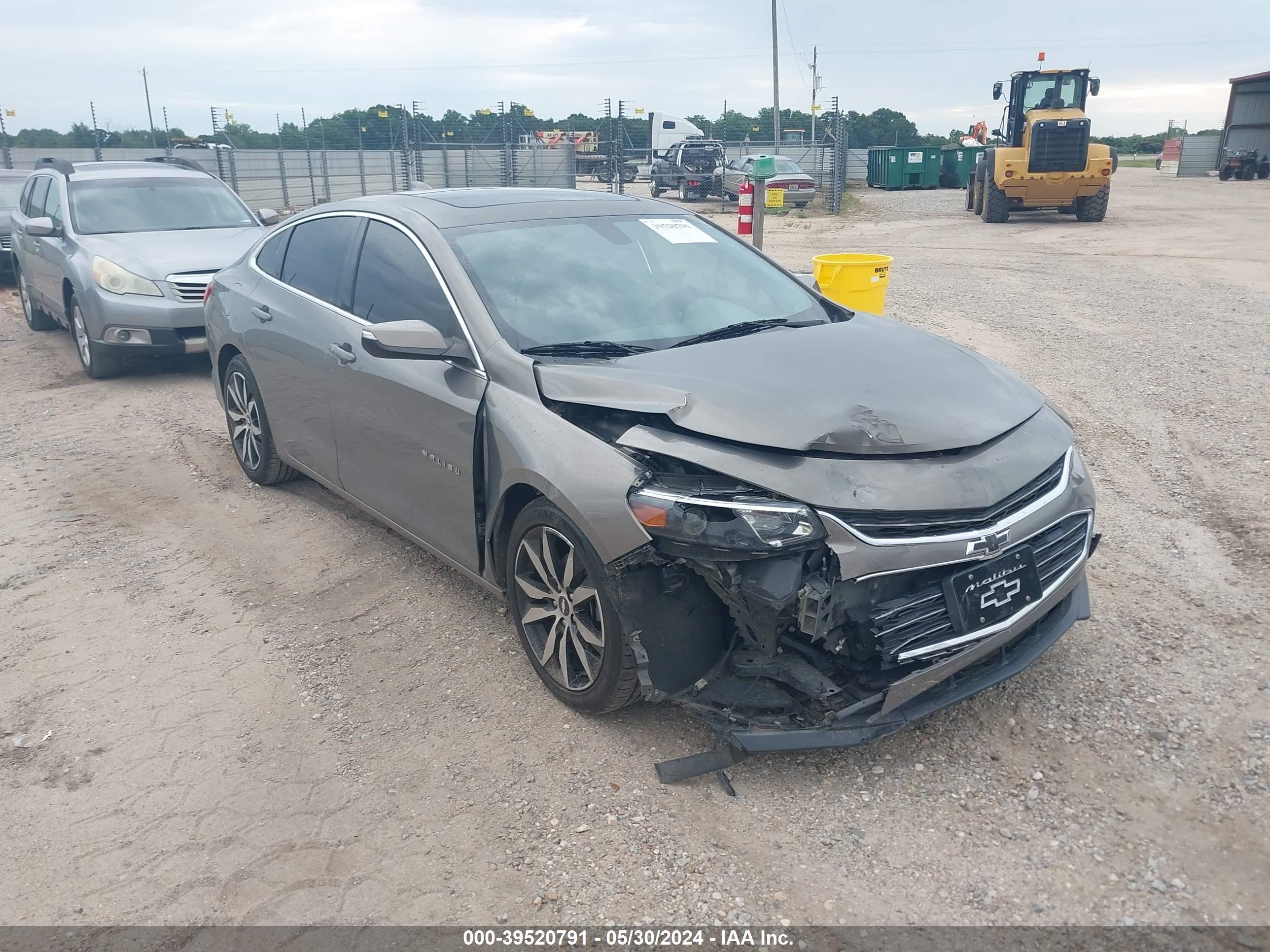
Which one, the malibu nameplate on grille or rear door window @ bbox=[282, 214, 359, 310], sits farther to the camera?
rear door window @ bbox=[282, 214, 359, 310]

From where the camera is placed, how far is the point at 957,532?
2.86m

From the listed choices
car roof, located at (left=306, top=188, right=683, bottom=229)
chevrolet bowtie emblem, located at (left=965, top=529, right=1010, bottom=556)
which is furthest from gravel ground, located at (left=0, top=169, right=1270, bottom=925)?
car roof, located at (left=306, top=188, right=683, bottom=229)

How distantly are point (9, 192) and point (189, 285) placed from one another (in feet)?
27.9

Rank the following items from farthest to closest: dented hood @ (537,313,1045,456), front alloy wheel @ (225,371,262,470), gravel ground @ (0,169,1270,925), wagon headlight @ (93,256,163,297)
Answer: wagon headlight @ (93,256,163,297), front alloy wheel @ (225,371,262,470), dented hood @ (537,313,1045,456), gravel ground @ (0,169,1270,925)

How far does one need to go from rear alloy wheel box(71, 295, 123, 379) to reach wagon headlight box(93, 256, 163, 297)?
43cm

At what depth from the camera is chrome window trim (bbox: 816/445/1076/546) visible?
2.78m

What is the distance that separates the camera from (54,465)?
6.37m

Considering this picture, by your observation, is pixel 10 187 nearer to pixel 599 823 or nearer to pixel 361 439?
pixel 361 439

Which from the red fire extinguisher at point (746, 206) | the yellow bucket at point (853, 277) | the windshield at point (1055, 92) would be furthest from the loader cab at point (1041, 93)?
the yellow bucket at point (853, 277)

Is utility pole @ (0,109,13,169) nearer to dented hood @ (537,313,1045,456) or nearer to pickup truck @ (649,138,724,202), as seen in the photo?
pickup truck @ (649,138,724,202)

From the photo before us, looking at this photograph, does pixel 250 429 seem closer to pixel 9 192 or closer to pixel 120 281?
pixel 120 281

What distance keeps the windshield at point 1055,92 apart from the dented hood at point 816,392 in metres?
20.8

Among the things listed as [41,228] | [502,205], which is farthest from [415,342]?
[41,228]

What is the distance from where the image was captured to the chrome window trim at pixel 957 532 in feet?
9.11
